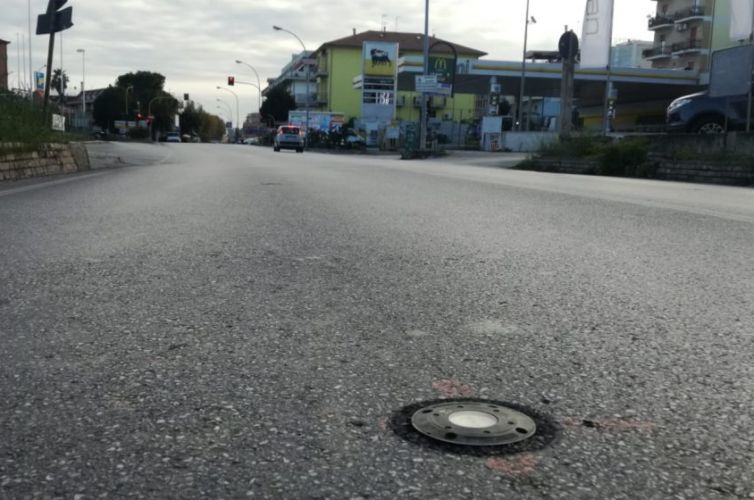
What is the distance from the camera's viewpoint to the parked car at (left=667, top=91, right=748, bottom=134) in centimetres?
1742

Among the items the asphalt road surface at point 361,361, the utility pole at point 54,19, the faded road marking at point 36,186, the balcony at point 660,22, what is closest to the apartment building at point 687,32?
the balcony at point 660,22

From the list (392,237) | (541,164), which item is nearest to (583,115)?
(541,164)

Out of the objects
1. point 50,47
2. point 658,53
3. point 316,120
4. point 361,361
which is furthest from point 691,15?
point 361,361

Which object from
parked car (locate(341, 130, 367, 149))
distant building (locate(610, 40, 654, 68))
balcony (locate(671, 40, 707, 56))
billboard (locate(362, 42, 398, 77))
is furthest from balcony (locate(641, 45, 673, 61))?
parked car (locate(341, 130, 367, 149))

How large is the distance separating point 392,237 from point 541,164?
666 inches

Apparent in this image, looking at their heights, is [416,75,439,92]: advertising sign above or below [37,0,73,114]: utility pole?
above

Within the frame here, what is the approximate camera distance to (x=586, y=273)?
4609 mm

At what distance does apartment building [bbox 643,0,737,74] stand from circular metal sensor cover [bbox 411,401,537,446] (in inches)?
2881

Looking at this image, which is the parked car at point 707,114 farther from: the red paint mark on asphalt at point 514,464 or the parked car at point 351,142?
the parked car at point 351,142

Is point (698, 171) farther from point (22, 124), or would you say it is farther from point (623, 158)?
point (22, 124)

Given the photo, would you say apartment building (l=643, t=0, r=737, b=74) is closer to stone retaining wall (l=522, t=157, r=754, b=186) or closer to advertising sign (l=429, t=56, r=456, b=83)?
advertising sign (l=429, t=56, r=456, b=83)

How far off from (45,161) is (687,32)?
73.6 metres

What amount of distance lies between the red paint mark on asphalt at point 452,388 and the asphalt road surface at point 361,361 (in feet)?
0.03

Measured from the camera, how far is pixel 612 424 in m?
2.17
